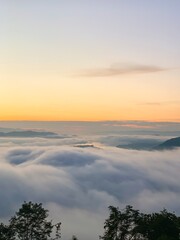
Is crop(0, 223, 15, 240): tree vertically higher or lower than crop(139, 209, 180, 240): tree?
lower

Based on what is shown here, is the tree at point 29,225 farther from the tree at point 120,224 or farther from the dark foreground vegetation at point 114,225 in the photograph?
the tree at point 120,224

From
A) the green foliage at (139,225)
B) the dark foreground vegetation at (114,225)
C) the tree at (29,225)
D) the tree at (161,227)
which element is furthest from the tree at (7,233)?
the tree at (161,227)

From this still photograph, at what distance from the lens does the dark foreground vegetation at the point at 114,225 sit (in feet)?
228

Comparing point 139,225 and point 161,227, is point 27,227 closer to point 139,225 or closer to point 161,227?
point 139,225

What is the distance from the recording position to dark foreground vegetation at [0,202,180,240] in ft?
228

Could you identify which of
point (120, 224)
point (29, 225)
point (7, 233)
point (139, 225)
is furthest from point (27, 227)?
point (139, 225)

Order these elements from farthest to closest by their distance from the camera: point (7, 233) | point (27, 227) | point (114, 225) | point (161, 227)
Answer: point (114, 225) < point (7, 233) < point (27, 227) < point (161, 227)

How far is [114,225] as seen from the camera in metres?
73.8

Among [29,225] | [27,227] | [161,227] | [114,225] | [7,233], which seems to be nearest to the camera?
[161,227]

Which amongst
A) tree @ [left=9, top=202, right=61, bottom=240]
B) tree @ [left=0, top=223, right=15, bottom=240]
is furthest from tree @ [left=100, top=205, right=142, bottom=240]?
tree @ [left=0, top=223, right=15, bottom=240]

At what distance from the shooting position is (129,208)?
74875 mm

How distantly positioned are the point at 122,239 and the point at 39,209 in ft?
58.4

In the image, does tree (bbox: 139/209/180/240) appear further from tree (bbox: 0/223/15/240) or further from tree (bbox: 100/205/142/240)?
tree (bbox: 0/223/15/240)

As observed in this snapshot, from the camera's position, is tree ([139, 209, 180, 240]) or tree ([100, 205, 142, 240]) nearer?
tree ([139, 209, 180, 240])
